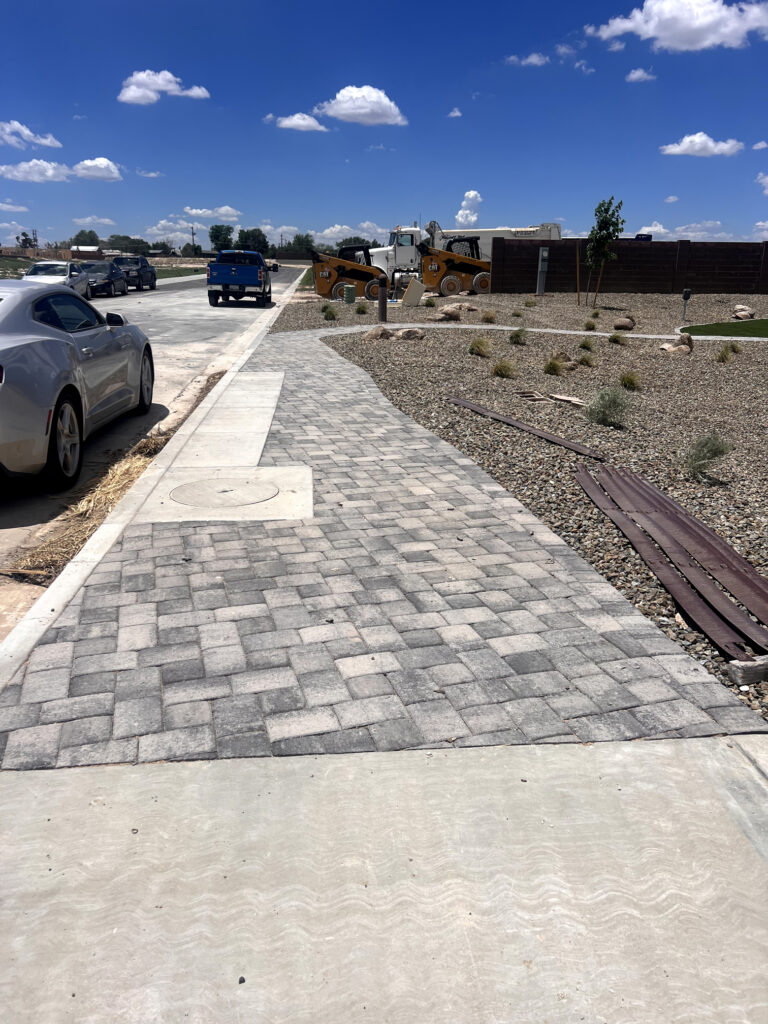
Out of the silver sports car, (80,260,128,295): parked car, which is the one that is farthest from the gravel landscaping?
(80,260,128,295): parked car

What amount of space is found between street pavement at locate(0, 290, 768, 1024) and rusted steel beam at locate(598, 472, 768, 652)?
1.67 ft

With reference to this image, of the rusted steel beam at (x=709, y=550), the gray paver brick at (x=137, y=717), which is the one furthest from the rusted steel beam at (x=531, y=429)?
the gray paver brick at (x=137, y=717)

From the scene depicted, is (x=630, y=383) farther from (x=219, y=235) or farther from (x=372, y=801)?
(x=219, y=235)

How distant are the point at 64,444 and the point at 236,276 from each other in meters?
23.6

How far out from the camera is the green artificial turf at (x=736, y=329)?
23.0 metres

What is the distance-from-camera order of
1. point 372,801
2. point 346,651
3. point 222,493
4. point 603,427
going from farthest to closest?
point 603,427 < point 222,493 < point 346,651 < point 372,801

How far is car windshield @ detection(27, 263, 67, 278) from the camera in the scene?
85.4 ft

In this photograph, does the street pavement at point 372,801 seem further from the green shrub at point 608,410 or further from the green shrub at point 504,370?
the green shrub at point 504,370

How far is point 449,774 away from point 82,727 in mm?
1510

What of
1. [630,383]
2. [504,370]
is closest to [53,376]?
[504,370]

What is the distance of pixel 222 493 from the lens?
629 centimetres

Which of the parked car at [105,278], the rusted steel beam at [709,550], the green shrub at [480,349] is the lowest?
the rusted steel beam at [709,550]

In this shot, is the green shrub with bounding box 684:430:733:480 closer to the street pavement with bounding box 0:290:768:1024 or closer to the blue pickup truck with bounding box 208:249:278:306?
the street pavement with bounding box 0:290:768:1024

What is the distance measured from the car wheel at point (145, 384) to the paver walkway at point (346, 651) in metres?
4.55
